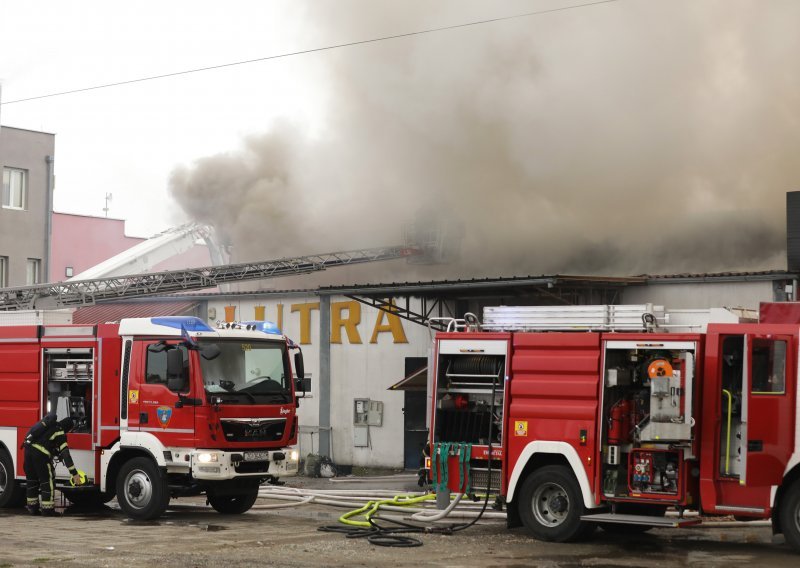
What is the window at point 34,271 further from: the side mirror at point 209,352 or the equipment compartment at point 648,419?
the equipment compartment at point 648,419

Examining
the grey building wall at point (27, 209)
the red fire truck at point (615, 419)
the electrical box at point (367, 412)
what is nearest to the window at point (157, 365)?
the red fire truck at point (615, 419)

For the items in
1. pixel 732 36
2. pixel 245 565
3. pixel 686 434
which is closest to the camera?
pixel 245 565

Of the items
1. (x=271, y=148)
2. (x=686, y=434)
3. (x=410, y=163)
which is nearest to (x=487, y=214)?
(x=410, y=163)

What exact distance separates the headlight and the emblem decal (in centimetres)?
70

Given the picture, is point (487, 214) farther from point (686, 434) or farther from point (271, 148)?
point (686, 434)

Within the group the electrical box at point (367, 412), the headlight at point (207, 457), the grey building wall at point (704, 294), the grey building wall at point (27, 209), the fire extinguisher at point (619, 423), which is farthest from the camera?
the grey building wall at point (27, 209)

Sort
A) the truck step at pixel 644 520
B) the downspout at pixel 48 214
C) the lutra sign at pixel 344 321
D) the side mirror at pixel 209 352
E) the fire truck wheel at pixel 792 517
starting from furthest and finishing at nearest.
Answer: the downspout at pixel 48 214 < the lutra sign at pixel 344 321 < the side mirror at pixel 209 352 < the truck step at pixel 644 520 < the fire truck wheel at pixel 792 517

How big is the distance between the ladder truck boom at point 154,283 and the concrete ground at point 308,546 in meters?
13.7

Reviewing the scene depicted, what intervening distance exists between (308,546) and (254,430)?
3131mm

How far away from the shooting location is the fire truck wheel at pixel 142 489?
1559cm

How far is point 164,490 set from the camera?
1557 centimetres

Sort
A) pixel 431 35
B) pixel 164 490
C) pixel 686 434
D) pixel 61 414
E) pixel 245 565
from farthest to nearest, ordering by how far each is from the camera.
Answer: pixel 431 35
pixel 61 414
pixel 164 490
pixel 686 434
pixel 245 565

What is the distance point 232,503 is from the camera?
1708 cm

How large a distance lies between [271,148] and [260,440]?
16406 mm
